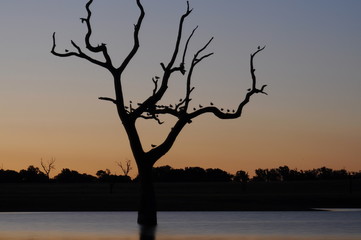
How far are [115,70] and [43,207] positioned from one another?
25.4 metres

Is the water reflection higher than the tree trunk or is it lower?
lower

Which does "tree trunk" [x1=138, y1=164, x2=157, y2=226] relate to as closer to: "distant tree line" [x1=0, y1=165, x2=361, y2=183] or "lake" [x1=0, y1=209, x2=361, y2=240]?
"lake" [x1=0, y1=209, x2=361, y2=240]

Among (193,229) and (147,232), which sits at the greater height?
(193,229)

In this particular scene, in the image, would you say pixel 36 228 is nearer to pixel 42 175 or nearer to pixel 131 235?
pixel 131 235

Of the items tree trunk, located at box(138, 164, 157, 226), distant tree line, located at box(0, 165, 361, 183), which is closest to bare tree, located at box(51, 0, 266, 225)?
tree trunk, located at box(138, 164, 157, 226)

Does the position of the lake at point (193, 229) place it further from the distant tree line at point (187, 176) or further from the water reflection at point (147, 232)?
the distant tree line at point (187, 176)

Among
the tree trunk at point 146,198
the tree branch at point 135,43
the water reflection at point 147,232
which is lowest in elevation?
the water reflection at point 147,232

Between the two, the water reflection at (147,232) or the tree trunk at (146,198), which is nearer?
the water reflection at (147,232)

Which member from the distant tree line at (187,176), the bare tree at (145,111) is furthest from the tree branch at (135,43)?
the distant tree line at (187,176)

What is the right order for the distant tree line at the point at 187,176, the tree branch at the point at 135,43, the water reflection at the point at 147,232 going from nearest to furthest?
the water reflection at the point at 147,232, the tree branch at the point at 135,43, the distant tree line at the point at 187,176

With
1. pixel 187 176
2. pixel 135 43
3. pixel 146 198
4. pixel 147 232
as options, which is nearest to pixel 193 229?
pixel 147 232

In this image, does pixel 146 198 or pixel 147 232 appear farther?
pixel 146 198

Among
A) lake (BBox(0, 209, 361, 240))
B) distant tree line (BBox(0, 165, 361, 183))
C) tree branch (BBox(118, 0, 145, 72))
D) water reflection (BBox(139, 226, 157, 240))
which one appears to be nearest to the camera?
water reflection (BBox(139, 226, 157, 240))

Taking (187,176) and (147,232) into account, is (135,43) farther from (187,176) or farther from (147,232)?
(187,176)
